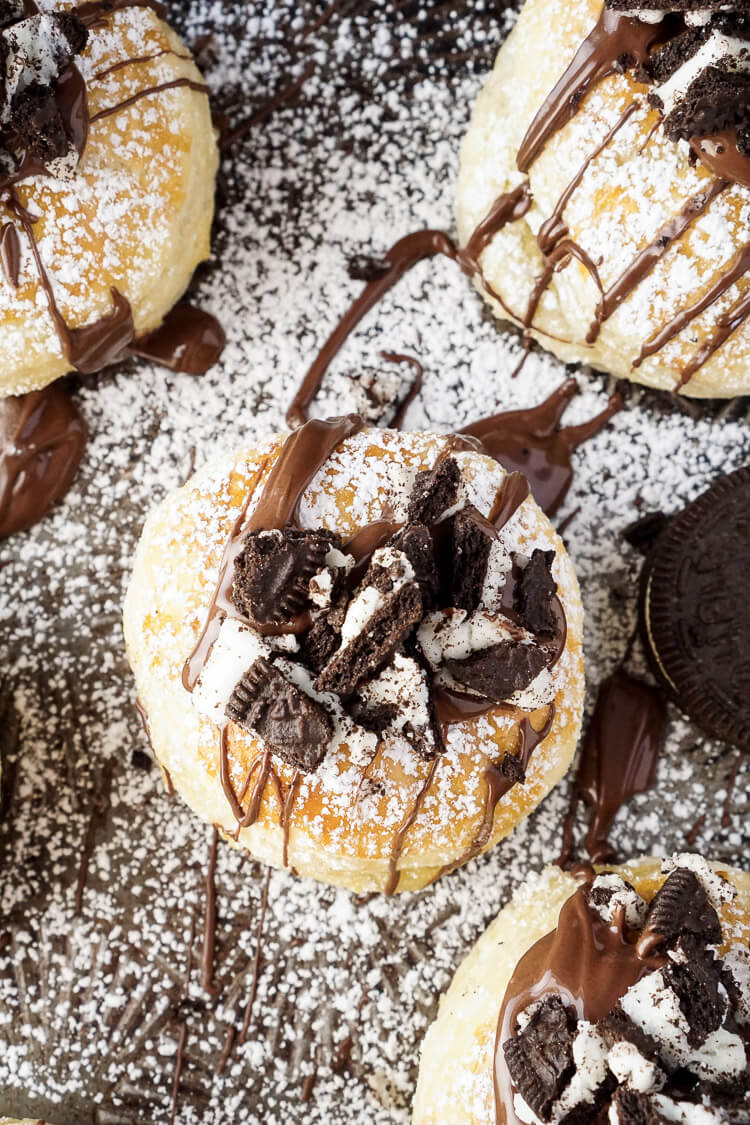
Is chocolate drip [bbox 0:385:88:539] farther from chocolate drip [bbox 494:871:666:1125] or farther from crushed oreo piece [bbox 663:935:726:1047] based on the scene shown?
crushed oreo piece [bbox 663:935:726:1047]

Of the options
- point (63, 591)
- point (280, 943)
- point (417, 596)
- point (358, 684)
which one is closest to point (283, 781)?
point (358, 684)

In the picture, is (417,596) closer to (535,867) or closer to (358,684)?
(358,684)

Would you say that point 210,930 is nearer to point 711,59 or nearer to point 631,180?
point 631,180

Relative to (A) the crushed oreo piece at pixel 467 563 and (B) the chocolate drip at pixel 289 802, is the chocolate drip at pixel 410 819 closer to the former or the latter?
(B) the chocolate drip at pixel 289 802

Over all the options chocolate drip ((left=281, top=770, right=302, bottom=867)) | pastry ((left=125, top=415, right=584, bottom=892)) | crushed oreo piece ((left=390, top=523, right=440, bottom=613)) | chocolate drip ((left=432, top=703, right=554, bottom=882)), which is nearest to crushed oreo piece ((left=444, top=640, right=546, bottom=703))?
pastry ((left=125, top=415, right=584, bottom=892))

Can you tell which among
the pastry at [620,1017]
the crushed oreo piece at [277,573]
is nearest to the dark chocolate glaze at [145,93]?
the crushed oreo piece at [277,573]

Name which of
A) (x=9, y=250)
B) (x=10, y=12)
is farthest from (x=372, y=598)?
(x=10, y=12)
